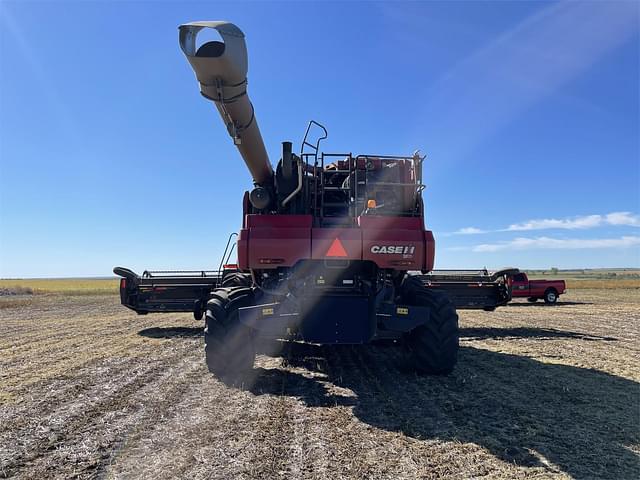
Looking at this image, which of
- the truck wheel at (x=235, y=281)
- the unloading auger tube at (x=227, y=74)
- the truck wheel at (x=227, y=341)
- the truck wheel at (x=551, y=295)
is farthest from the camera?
the truck wheel at (x=551, y=295)

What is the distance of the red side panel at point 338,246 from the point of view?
5699mm

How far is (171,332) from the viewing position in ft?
38.5

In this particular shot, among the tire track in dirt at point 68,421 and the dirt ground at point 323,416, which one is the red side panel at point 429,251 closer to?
the dirt ground at point 323,416

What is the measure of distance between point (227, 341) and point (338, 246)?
6.59ft

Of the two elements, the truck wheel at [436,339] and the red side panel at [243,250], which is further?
the truck wheel at [436,339]

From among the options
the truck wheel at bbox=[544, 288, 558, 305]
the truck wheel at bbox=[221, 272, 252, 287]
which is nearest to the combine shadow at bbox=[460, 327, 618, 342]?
the truck wheel at bbox=[221, 272, 252, 287]

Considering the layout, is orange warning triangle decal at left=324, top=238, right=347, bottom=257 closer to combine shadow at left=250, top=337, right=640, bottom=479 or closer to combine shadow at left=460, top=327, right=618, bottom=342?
combine shadow at left=250, top=337, right=640, bottom=479

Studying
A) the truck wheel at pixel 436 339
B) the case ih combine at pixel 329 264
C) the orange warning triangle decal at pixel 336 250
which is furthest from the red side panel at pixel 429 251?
the orange warning triangle decal at pixel 336 250

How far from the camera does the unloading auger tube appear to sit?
3766mm

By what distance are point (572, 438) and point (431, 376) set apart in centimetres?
235

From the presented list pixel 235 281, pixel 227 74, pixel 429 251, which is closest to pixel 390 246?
pixel 429 251

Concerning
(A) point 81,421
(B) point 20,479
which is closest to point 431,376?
(A) point 81,421

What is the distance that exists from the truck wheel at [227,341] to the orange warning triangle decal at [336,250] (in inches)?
58.8

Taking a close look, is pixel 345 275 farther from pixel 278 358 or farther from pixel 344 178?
pixel 278 358
